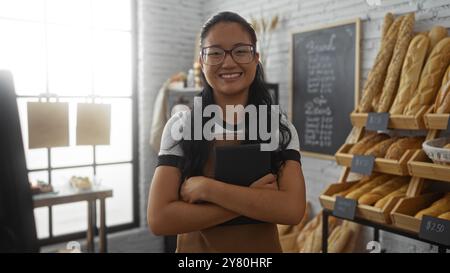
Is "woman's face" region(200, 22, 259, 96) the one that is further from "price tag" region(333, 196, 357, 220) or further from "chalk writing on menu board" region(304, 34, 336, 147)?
"chalk writing on menu board" region(304, 34, 336, 147)

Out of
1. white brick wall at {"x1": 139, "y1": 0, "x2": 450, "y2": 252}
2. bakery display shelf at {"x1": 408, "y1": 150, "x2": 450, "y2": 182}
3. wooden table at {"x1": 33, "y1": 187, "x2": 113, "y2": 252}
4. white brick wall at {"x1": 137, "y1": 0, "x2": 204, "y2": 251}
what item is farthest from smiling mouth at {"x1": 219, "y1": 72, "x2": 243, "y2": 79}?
white brick wall at {"x1": 137, "y1": 0, "x2": 204, "y2": 251}

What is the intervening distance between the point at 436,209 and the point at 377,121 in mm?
536

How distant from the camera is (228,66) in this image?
3.71 ft

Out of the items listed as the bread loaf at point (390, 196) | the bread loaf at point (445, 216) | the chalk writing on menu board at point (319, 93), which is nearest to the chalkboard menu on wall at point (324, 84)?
the chalk writing on menu board at point (319, 93)

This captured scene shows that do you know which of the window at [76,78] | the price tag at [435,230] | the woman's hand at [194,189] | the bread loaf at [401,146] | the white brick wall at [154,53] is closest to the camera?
the woman's hand at [194,189]

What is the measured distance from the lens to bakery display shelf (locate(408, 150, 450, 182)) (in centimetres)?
171

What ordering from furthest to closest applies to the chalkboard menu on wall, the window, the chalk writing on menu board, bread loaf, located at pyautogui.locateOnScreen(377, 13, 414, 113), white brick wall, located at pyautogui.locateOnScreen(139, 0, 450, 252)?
the window → the chalk writing on menu board → the chalkboard menu on wall → white brick wall, located at pyautogui.locateOnScreen(139, 0, 450, 252) → bread loaf, located at pyautogui.locateOnScreen(377, 13, 414, 113)

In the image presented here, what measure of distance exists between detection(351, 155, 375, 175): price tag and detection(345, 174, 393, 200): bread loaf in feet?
0.33

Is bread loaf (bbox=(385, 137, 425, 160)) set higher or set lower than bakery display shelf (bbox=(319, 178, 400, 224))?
higher

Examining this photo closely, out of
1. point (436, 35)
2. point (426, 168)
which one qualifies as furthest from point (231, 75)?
point (436, 35)

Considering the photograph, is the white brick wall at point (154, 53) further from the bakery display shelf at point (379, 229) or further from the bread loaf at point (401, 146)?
the bread loaf at point (401, 146)

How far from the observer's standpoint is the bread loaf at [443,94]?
181 centimetres

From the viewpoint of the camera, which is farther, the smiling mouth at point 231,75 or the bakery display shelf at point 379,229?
the bakery display shelf at point 379,229

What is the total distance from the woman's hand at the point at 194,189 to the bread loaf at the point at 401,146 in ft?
4.15
